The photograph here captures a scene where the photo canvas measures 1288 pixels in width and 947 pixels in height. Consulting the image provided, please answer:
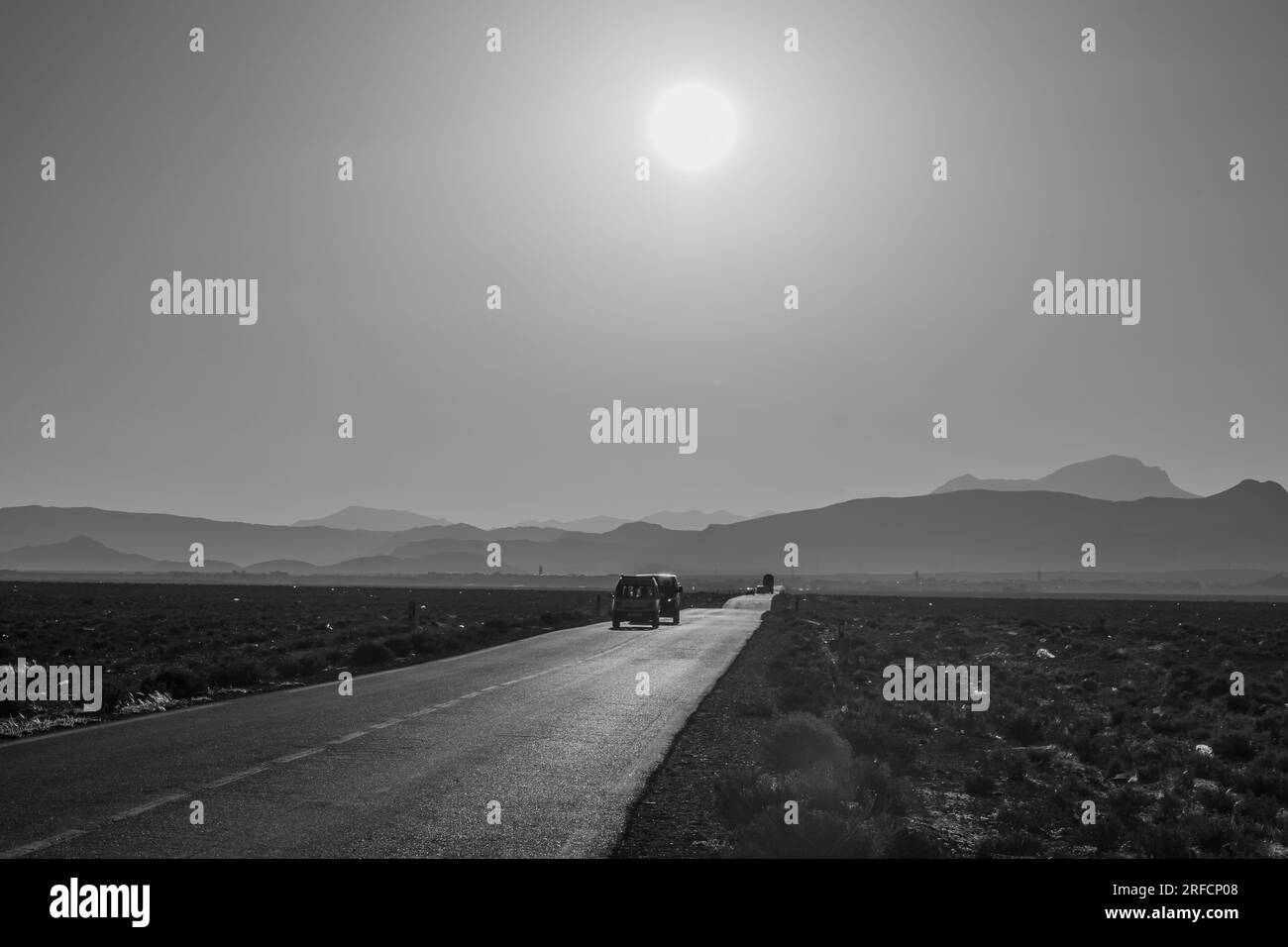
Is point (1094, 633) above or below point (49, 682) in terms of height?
below

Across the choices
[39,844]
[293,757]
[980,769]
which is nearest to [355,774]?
[293,757]

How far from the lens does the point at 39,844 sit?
7.33m

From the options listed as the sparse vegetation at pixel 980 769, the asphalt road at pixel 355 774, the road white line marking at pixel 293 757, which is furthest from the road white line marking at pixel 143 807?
the sparse vegetation at pixel 980 769

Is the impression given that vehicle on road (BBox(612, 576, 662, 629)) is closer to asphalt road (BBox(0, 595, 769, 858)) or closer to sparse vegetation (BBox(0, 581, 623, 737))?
sparse vegetation (BBox(0, 581, 623, 737))

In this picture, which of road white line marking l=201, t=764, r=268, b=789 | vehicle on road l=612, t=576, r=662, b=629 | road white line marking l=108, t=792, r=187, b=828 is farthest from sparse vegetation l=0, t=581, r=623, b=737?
road white line marking l=108, t=792, r=187, b=828

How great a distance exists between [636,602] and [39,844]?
119 feet

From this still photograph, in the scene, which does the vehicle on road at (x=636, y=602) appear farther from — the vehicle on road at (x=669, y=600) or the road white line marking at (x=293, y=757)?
the road white line marking at (x=293, y=757)

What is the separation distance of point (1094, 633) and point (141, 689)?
1810 inches

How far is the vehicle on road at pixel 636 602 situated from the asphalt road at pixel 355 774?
76.2 ft

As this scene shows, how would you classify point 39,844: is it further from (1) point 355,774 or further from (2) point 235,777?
(1) point 355,774

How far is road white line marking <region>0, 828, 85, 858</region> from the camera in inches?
278
